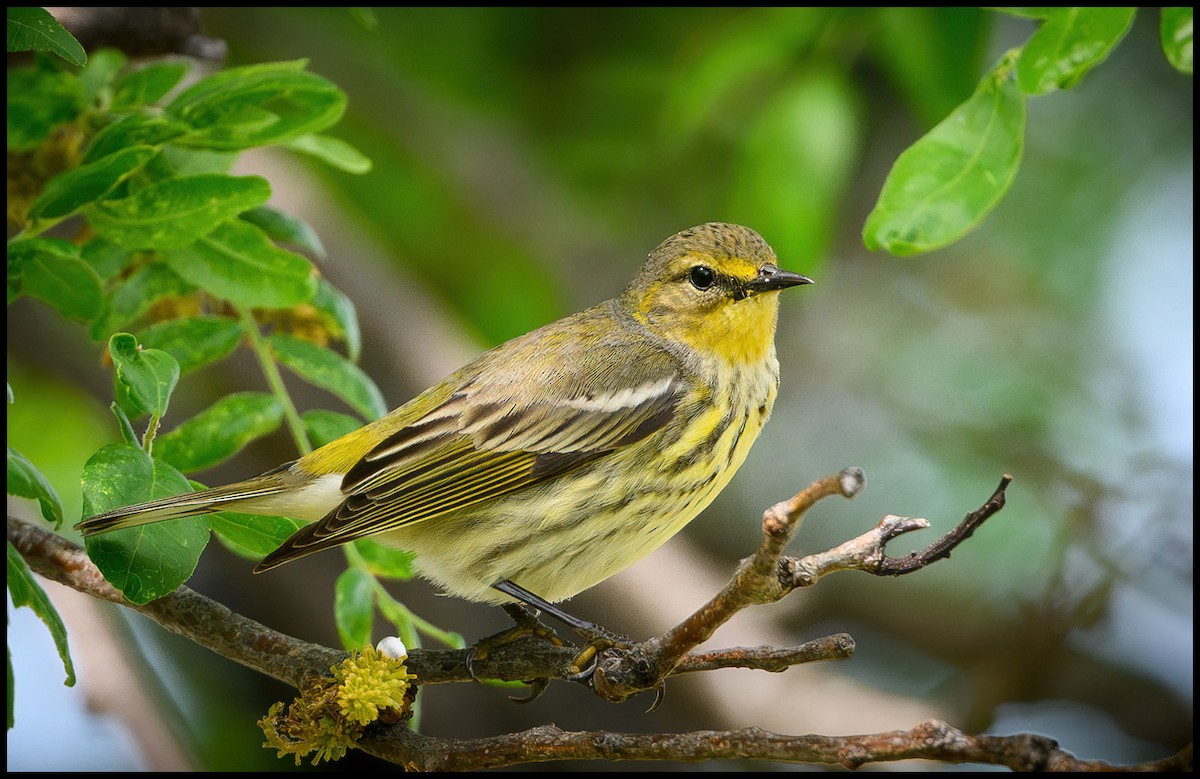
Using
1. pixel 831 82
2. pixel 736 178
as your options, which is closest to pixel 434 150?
pixel 736 178

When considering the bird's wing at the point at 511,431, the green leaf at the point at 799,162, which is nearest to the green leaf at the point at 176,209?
the bird's wing at the point at 511,431

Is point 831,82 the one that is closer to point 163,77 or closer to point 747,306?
point 747,306

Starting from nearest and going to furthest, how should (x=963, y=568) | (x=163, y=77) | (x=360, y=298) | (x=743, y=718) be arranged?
1. (x=163, y=77)
2. (x=743, y=718)
3. (x=360, y=298)
4. (x=963, y=568)

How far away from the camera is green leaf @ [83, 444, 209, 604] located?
1.97m

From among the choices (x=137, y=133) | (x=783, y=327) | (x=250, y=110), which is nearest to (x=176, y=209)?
(x=137, y=133)

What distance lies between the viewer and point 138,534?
2.02 metres

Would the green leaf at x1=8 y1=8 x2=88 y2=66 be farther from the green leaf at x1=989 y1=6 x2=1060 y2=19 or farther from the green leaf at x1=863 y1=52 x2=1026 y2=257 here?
the green leaf at x1=989 y1=6 x2=1060 y2=19

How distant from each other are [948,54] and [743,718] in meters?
2.37

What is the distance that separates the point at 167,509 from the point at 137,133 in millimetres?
894

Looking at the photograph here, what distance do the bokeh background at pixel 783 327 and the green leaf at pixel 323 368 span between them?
102 cm

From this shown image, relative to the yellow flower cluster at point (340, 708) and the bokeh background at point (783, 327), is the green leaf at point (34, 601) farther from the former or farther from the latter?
the bokeh background at point (783, 327)

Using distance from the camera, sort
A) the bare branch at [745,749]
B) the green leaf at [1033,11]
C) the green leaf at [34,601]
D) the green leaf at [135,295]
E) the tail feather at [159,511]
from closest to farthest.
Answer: the bare branch at [745,749], the tail feather at [159,511], the green leaf at [34,601], the green leaf at [1033,11], the green leaf at [135,295]

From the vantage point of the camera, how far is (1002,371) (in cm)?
503

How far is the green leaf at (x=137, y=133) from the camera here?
2.44 metres
